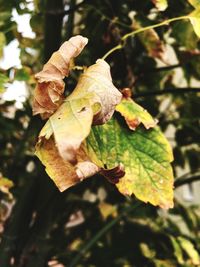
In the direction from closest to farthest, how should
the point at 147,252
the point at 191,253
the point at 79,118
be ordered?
the point at 79,118 < the point at 191,253 < the point at 147,252

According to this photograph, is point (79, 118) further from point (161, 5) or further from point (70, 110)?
point (161, 5)

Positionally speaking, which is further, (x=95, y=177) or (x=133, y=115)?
(x=95, y=177)

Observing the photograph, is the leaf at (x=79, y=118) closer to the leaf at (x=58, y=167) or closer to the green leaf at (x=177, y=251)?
the leaf at (x=58, y=167)

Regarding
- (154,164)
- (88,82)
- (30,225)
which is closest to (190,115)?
(30,225)

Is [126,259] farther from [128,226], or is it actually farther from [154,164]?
[154,164]

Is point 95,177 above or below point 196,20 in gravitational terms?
below

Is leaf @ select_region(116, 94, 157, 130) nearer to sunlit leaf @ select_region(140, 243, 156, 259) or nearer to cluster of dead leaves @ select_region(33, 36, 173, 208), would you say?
cluster of dead leaves @ select_region(33, 36, 173, 208)

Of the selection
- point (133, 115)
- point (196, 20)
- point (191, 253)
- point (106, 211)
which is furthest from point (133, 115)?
point (106, 211)
